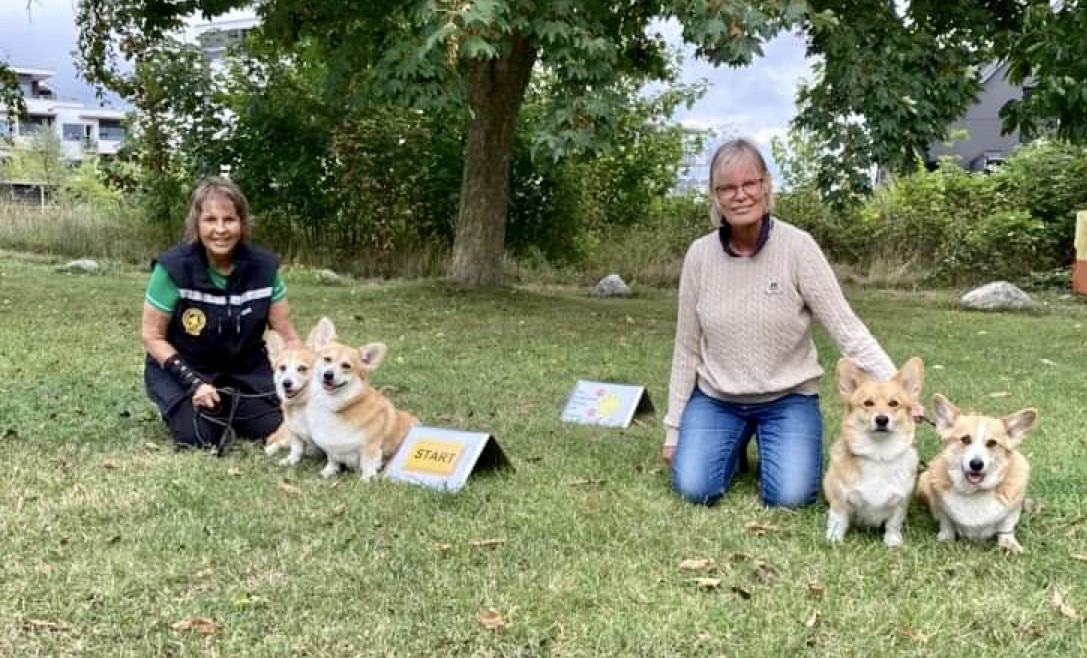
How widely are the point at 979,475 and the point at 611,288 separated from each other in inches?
384

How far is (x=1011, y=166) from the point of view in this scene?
14.7 meters

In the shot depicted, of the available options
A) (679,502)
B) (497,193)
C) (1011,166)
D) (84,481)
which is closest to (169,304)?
(84,481)

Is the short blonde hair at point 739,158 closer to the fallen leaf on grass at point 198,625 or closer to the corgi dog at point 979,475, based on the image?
the corgi dog at point 979,475

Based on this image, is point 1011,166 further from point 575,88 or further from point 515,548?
point 515,548

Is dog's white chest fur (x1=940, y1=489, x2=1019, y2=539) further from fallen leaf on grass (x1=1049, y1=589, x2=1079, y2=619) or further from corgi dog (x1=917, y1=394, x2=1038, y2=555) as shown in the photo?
fallen leaf on grass (x1=1049, y1=589, x2=1079, y2=619)

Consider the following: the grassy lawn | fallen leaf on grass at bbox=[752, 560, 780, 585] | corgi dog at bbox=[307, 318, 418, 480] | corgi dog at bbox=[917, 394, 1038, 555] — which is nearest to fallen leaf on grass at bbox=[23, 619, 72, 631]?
the grassy lawn

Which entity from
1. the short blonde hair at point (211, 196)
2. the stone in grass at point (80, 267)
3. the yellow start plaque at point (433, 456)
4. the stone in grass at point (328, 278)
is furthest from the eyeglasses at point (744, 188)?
the stone in grass at point (80, 267)

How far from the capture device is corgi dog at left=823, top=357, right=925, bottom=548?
123 inches

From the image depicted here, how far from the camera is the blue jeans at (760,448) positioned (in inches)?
143

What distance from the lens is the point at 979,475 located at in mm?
3031

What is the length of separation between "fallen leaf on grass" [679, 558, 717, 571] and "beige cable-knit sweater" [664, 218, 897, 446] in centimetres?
91

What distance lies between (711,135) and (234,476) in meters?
12.9

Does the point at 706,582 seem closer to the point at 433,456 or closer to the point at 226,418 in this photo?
the point at 433,456

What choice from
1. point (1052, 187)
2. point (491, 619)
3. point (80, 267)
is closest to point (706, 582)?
point (491, 619)
